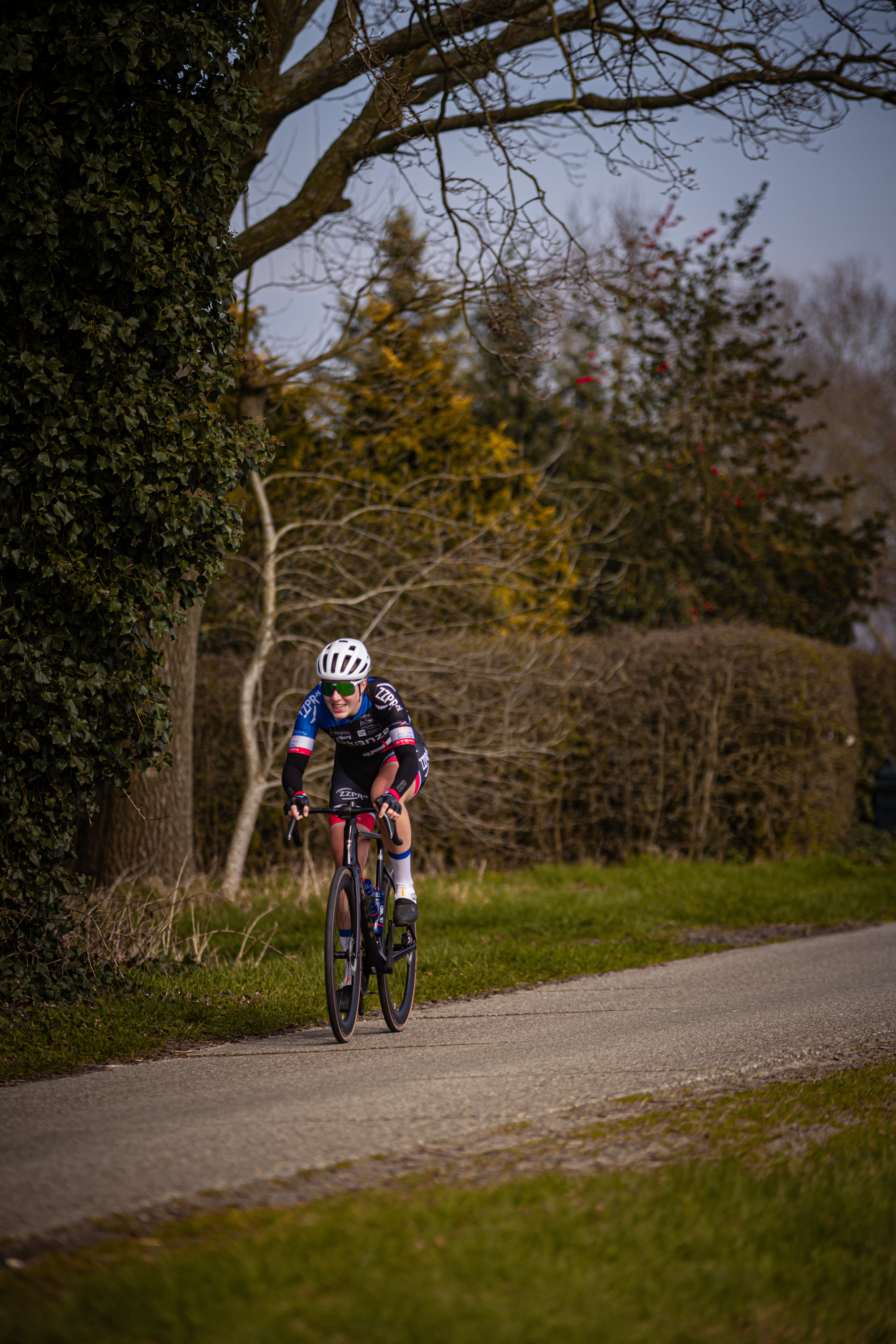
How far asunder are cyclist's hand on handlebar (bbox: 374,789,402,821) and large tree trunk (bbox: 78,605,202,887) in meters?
3.68

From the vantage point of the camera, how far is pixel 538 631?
1484 cm

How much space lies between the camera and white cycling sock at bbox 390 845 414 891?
6422mm

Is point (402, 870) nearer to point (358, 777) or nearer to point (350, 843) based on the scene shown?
point (350, 843)

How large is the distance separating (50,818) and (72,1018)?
111 cm

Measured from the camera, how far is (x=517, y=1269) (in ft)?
9.61

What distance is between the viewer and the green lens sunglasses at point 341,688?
6117mm

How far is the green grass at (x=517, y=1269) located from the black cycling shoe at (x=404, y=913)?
8.60ft

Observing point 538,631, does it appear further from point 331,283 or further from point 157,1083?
point 157,1083

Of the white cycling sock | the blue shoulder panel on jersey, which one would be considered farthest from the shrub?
the blue shoulder panel on jersey

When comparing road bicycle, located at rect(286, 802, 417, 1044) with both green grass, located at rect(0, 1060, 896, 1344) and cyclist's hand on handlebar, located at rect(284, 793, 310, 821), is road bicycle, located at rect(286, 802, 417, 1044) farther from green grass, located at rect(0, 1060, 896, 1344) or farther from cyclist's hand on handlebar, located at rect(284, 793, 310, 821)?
green grass, located at rect(0, 1060, 896, 1344)

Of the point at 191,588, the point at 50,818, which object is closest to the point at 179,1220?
the point at 50,818

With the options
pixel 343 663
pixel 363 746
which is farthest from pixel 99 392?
pixel 363 746

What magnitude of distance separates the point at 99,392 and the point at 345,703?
2174mm

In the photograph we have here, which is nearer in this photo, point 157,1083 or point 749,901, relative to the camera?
point 157,1083
